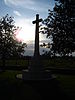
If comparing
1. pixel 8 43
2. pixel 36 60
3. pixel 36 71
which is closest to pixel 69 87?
pixel 36 71

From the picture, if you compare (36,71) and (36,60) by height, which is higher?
(36,60)

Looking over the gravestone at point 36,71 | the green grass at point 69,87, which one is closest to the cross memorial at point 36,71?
the gravestone at point 36,71

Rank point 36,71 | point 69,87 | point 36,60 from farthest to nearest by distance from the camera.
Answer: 1. point 36,60
2. point 36,71
3. point 69,87

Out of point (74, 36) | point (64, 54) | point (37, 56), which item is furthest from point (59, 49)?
point (37, 56)

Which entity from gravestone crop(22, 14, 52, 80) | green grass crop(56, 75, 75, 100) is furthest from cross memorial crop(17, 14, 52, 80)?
green grass crop(56, 75, 75, 100)

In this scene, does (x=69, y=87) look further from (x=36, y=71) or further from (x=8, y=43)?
(x=8, y=43)

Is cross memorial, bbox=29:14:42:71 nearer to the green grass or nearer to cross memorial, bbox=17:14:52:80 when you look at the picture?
cross memorial, bbox=17:14:52:80

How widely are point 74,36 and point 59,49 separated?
2477 mm

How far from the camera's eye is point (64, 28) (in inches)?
928

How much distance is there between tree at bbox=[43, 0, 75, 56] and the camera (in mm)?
23078

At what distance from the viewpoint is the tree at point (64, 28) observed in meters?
23.1

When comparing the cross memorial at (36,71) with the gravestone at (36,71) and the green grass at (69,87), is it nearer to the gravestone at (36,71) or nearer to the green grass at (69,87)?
the gravestone at (36,71)

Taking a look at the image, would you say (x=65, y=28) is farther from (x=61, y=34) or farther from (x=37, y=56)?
(x=37, y=56)

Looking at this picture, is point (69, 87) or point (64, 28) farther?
point (64, 28)
